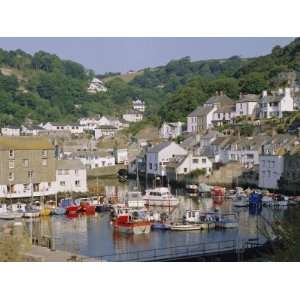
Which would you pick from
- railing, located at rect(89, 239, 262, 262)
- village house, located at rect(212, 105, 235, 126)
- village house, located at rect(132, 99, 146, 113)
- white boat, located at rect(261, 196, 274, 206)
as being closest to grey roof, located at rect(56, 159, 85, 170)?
white boat, located at rect(261, 196, 274, 206)

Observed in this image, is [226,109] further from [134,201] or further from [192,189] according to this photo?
[134,201]

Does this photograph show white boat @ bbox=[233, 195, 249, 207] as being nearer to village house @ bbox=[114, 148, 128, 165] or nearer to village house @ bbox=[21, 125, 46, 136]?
village house @ bbox=[114, 148, 128, 165]

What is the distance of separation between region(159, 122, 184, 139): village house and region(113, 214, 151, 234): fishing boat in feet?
56.8

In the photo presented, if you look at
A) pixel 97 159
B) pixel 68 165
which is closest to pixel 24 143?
pixel 68 165

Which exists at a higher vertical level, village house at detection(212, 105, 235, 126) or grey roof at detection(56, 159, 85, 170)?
village house at detection(212, 105, 235, 126)

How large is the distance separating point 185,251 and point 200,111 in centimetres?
1960

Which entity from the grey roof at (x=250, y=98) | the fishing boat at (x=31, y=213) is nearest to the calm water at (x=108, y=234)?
the fishing boat at (x=31, y=213)

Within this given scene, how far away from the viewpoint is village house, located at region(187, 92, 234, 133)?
94.4ft

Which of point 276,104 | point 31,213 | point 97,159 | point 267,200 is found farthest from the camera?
point 276,104

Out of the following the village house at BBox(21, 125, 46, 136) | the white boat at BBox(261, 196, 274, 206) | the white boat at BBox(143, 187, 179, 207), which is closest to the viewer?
the white boat at BBox(261, 196, 274, 206)

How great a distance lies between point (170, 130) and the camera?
101 ft

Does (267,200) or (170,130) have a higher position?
(170,130)

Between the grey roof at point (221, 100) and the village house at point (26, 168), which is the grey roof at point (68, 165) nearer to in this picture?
the village house at point (26, 168)

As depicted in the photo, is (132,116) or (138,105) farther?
(138,105)
